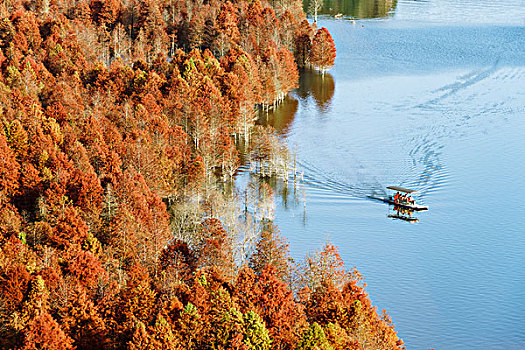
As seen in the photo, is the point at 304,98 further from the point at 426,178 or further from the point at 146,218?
the point at 146,218

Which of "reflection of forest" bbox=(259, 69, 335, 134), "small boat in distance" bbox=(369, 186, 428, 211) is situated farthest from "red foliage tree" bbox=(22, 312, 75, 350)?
"reflection of forest" bbox=(259, 69, 335, 134)

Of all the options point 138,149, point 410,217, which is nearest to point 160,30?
point 138,149

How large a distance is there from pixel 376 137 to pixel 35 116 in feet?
149

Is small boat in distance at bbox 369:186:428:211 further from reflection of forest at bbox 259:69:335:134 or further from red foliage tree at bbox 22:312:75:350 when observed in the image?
red foliage tree at bbox 22:312:75:350

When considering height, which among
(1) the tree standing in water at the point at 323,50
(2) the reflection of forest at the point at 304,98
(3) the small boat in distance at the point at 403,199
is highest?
(1) the tree standing in water at the point at 323,50

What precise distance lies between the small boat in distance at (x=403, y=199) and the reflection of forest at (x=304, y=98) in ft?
97.9

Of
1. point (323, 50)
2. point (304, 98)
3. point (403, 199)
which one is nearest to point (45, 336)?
point (403, 199)

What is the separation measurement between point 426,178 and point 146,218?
118 feet

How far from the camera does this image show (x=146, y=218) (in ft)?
222

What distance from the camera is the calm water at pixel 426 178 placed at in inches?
2469

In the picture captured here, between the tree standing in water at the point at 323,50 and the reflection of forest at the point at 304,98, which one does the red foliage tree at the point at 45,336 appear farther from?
the tree standing in water at the point at 323,50

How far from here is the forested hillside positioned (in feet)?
161

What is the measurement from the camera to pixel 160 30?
158m

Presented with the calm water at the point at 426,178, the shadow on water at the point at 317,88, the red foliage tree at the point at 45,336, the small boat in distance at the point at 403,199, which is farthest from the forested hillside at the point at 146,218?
the small boat in distance at the point at 403,199
